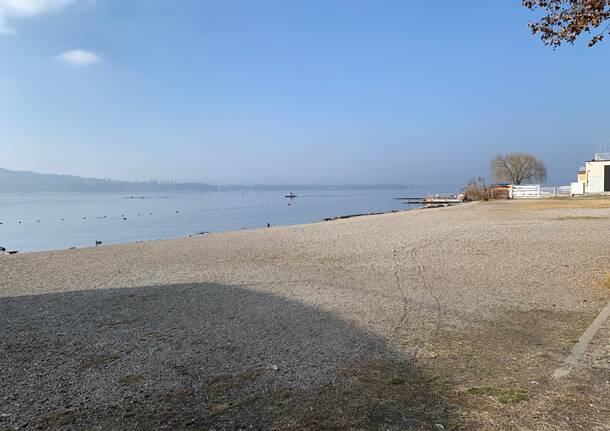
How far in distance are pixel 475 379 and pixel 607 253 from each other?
8.19 meters

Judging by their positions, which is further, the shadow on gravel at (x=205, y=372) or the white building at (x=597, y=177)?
the white building at (x=597, y=177)

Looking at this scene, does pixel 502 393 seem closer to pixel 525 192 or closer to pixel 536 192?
pixel 536 192

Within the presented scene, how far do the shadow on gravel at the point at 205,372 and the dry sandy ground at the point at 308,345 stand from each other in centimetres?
2

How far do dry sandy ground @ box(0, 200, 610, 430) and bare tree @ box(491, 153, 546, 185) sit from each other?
66.9 m

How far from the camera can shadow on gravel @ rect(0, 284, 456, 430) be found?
10.5 feet

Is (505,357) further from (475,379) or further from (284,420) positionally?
(284,420)

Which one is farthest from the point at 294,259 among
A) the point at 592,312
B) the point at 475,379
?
the point at 475,379

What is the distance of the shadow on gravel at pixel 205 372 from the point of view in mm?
3189

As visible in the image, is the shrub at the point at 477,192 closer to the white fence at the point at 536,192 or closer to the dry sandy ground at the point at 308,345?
the white fence at the point at 536,192

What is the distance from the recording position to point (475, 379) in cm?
384

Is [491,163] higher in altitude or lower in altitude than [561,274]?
higher

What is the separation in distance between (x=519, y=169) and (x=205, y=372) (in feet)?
249

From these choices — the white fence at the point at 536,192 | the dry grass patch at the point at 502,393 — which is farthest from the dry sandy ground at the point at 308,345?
the white fence at the point at 536,192

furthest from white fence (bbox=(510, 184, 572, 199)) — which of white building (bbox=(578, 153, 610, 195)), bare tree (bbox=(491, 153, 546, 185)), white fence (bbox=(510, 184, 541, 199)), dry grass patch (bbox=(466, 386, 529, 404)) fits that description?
dry grass patch (bbox=(466, 386, 529, 404))
